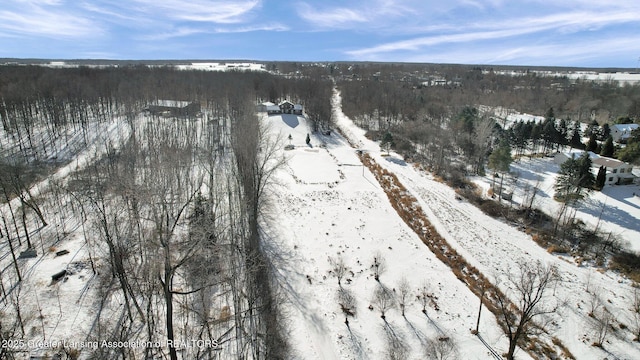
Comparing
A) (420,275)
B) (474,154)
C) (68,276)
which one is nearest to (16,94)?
(68,276)

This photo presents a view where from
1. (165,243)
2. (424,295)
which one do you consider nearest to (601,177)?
(424,295)

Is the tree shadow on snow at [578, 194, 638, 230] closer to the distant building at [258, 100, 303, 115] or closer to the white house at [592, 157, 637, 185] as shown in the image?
the white house at [592, 157, 637, 185]

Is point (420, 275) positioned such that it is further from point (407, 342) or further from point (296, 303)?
point (296, 303)

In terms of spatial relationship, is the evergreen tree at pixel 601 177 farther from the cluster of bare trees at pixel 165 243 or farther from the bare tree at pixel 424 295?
the cluster of bare trees at pixel 165 243

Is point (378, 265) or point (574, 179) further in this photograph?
point (574, 179)

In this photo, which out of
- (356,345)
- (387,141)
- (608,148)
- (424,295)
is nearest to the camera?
(356,345)

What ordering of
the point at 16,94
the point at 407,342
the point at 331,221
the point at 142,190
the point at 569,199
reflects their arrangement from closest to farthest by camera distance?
the point at 142,190 < the point at 407,342 < the point at 331,221 < the point at 569,199 < the point at 16,94

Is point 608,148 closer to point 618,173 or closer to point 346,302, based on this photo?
point 618,173
